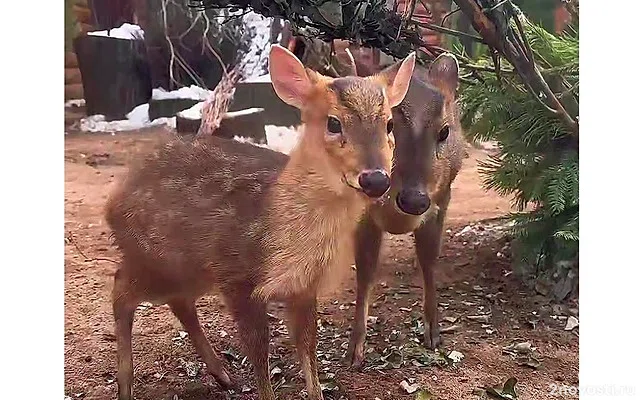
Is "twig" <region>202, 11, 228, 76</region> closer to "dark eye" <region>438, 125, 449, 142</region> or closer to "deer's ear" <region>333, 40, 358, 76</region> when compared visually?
"deer's ear" <region>333, 40, 358, 76</region>

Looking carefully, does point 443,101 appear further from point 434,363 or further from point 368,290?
Result: point 434,363

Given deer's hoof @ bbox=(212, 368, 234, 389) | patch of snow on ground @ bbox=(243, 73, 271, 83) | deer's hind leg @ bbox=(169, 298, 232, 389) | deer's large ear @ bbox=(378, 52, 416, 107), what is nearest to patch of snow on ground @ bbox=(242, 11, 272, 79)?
patch of snow on ground @ bbox=(243, 73, 271, 83)

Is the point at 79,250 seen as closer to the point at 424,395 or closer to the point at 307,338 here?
the point at 307,338

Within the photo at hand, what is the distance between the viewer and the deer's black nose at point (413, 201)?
4.87 feet

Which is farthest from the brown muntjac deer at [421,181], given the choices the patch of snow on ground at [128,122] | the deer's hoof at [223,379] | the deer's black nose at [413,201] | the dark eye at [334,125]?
the patch of snow on ground at [128,122]

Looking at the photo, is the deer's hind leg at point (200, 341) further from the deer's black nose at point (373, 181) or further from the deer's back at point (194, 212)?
the deer's black nose at point (373, 181)

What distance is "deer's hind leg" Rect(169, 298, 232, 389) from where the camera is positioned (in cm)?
149

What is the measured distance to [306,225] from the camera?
1.39 meters

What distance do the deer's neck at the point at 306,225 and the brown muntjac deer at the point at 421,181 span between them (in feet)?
0.24

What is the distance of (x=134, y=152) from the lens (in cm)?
150

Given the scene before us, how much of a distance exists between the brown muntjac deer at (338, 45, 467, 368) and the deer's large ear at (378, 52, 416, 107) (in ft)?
0.08

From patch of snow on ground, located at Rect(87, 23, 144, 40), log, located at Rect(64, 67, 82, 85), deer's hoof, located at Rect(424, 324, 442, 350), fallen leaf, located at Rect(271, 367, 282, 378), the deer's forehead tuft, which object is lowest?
fallen leaf, located at Rect(271, 367, 282, 378)
